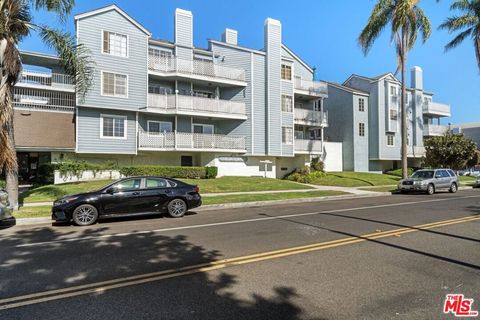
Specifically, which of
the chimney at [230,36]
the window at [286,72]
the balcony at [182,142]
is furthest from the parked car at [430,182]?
the chimney at [230,36]

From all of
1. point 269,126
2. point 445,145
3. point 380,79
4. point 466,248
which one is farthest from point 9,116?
point 380,79

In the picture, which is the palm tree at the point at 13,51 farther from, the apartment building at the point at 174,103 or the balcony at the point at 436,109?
the balcony at the point at 436,109

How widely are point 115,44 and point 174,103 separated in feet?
18.5

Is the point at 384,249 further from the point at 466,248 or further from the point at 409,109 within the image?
the point at 409,109

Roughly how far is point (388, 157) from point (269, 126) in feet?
55.0

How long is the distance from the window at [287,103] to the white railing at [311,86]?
202 cm

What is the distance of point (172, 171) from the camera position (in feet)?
78.0

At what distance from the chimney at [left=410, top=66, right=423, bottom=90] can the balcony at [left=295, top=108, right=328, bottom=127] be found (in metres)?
18.0

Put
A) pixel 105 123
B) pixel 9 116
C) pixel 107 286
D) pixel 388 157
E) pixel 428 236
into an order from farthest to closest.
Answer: pixel 388 157 → pixel 105 123 → pixel 9 116 → pixel 428 236 → pixel 107 286

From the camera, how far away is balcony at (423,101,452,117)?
1766 inches

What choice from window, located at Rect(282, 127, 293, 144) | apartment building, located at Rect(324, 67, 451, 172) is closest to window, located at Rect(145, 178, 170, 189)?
window, located at Rect(282, 127, 293, 144)

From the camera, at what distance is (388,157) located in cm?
3847

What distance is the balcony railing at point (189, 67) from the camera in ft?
83.9

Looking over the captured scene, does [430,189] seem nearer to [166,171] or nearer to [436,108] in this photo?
[166,171]
